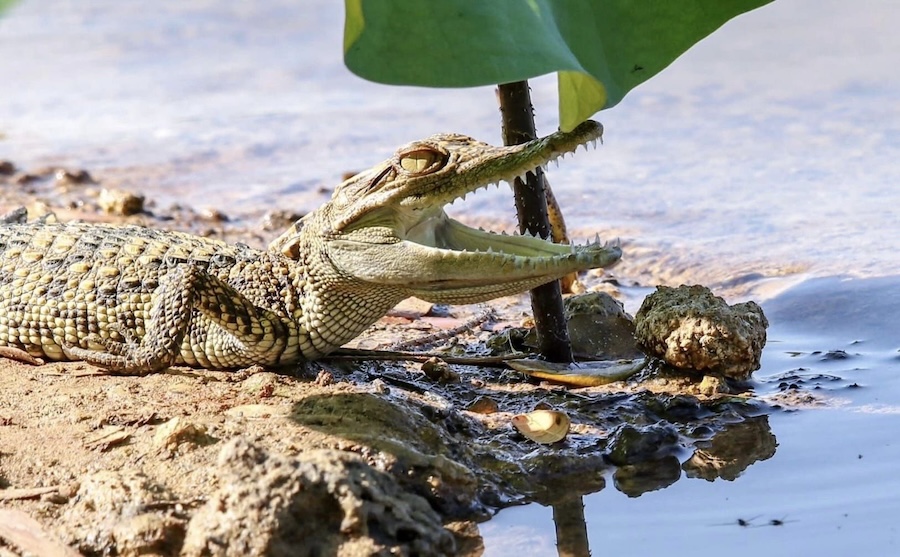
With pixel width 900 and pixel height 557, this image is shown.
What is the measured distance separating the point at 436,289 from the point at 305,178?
419cm

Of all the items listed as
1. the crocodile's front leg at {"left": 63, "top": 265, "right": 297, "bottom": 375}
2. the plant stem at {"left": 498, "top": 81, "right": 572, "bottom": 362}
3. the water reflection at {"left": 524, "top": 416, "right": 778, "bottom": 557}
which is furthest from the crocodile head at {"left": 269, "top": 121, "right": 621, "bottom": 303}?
the water reflection at {"left": 524, "top": 416, "right": 778, "bottom": 557}

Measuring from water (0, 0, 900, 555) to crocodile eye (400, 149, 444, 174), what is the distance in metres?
1.14

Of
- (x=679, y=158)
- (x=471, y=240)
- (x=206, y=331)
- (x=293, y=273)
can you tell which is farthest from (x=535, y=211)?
(x=679, y=158)

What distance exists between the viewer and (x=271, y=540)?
102 inches

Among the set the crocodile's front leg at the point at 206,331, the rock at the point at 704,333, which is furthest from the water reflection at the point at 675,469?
the crocodile's front leg at the point at 206,331

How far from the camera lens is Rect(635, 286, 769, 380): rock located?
3953 mm

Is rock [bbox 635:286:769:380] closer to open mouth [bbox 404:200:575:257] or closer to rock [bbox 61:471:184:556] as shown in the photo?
open mouth [bbox 404:200:575:257]

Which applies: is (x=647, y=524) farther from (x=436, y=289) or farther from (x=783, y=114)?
(x=783, y=114)

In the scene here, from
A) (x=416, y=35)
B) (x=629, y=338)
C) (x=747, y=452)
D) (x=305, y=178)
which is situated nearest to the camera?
(x=416, y=35)

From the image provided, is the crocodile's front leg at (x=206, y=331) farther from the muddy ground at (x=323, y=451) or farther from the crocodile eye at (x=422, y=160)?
the crocodile eye at (x=422, y=160)

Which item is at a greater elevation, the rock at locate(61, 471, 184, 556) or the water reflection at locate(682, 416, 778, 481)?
the rock at locate(61, 471, 184, 556)

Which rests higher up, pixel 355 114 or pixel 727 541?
pixel 355 114

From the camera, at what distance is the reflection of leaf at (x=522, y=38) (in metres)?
1.43

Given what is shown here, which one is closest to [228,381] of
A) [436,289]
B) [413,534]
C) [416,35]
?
[436,289]
